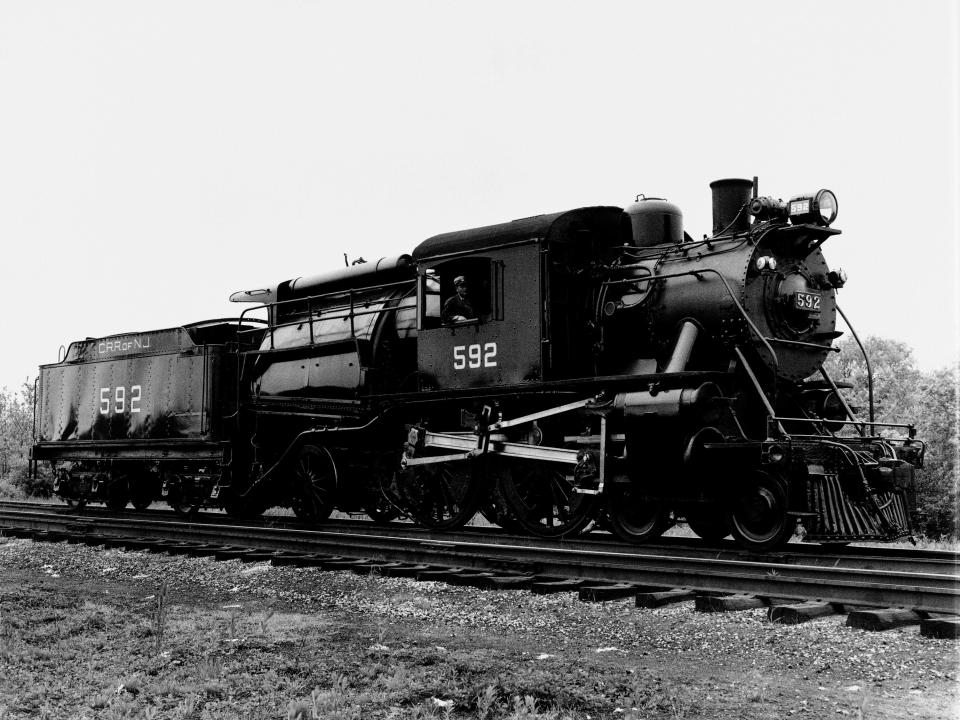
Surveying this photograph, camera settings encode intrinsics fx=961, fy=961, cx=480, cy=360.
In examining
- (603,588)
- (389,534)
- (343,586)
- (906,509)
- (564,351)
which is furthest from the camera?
(389,534)

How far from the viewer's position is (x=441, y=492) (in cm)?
1198

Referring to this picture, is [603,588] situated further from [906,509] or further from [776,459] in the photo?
[906,509]

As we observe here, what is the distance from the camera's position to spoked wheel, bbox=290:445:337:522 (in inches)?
520

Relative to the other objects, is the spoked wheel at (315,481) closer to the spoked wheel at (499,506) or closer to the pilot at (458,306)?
the spoked wheel at (499,506)

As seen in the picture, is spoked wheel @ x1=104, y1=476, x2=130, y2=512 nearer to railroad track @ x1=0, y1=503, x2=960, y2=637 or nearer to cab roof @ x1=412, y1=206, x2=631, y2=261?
railroad track @ x1=0, y1=503, x2=960, y2=637

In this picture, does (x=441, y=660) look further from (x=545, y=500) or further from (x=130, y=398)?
(x=130, y=398)

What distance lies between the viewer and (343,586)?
8281 mm

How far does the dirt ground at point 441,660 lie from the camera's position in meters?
4.62

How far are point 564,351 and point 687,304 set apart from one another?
1522 millimetres

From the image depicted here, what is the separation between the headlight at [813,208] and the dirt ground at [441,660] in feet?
16.0

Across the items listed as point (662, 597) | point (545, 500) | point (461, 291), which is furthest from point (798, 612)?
point (461, 291)

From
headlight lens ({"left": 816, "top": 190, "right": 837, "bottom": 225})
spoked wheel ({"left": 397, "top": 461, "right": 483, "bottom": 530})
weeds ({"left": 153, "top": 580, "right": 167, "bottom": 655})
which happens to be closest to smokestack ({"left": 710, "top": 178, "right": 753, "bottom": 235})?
headlight lens ({"left": 816, "top": 190, "right": 837, "bottom": 225})

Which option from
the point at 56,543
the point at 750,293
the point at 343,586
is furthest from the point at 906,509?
the point at 56,543

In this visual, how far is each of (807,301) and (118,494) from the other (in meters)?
11.7
